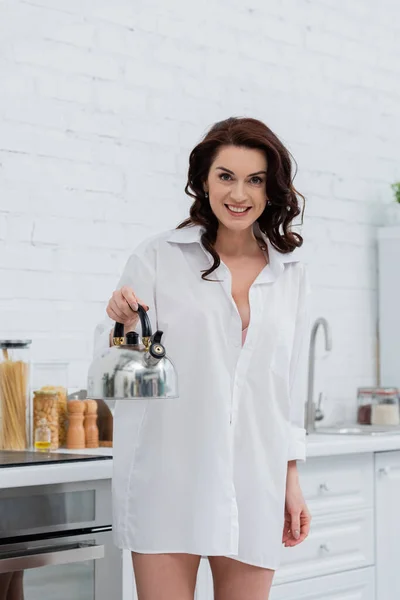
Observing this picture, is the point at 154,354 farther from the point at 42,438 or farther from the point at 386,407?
the point at 386,407

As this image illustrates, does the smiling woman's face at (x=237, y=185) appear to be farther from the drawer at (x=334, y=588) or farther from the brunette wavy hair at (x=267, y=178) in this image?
the drawer at (x=334, y=588)

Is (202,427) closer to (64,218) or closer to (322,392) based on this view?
(64,218)

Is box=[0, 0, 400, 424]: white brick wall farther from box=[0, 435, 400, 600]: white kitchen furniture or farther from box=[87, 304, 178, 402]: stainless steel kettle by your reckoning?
box=[87, 304, 178, 402]: stainless steel kettle

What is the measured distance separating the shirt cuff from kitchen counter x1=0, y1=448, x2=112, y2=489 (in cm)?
57

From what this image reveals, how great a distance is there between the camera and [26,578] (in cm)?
254

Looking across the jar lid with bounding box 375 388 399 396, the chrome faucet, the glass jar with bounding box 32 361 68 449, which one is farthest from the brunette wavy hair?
the jar lid with bounding box 375 388 399 396

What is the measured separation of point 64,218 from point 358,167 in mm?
1720

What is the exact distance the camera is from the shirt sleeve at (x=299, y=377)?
237 centimetres

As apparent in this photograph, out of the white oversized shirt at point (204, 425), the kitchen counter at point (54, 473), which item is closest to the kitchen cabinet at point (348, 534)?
the kitchen counter at point (54, 473)

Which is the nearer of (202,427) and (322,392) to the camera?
(202,427)

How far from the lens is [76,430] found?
3191 mm

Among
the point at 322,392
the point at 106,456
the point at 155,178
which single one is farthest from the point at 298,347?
the point at 322,392

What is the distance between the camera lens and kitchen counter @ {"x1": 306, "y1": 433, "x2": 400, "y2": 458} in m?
3.36

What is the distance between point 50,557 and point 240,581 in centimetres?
54
